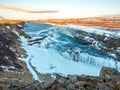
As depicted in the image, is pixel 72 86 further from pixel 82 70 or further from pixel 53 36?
pixel 53 36

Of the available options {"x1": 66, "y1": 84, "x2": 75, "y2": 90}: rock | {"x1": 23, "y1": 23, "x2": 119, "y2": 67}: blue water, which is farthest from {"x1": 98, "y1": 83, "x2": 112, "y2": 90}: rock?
{"x1": 23, "y1": 23, "x2": 119, "y2": 67}: blue water

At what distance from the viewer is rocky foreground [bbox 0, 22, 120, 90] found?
23377 millimetres

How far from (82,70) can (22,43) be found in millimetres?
45877

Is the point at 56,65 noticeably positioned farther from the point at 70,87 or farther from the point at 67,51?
the point at 70,87

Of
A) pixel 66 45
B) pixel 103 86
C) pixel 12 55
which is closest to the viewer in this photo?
pixel 103 86

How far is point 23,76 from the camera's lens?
96.4 metres

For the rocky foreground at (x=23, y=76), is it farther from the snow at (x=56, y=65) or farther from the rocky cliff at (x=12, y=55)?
the snow at (x=56, y=65)

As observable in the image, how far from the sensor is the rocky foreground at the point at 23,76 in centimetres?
2338

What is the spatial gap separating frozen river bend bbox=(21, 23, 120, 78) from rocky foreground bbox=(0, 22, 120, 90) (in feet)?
→ 15.7

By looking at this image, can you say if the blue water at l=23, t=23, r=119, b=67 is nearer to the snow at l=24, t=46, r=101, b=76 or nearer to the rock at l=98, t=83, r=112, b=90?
the snow at l=24, t=46, r=101, b=76

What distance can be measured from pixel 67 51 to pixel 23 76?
61035 millimetres

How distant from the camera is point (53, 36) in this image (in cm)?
17938

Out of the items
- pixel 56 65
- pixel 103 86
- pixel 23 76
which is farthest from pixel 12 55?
pixel 103 86

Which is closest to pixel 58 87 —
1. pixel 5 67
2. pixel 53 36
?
pixel 5 67
